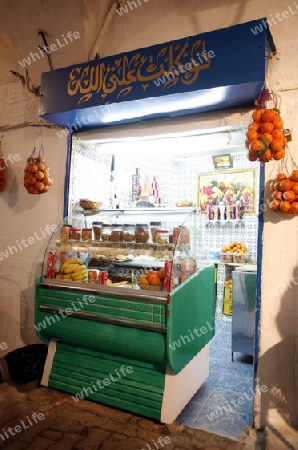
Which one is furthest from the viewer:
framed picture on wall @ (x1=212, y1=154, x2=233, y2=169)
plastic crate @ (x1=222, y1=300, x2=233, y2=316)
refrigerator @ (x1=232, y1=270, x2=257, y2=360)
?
framed picture on wall @ (x1=212, y1=154, x2=233, y2=169)

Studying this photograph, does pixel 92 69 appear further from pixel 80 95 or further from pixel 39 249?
pixel 39 249

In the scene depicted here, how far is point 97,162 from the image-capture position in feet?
15.5

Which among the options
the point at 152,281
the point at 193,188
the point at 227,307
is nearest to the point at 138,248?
the point at 152,281

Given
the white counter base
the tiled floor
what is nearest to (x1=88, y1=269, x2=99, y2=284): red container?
the white counter base

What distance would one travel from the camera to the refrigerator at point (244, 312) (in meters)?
4.48

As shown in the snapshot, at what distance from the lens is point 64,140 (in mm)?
4281

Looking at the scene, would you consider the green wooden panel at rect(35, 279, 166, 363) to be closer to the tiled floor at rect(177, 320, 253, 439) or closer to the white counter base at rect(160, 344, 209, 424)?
the white counter base at rect(160, 344, 209, 424)

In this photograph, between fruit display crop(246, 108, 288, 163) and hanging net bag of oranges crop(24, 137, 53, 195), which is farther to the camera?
hanging net bag of oranges crop(24, 137, 53, 195)

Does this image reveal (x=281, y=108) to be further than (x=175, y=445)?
Yes

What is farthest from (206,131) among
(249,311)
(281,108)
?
(249,311)

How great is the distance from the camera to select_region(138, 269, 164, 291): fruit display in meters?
3.13

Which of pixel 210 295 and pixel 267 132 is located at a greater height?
pixel 267 132

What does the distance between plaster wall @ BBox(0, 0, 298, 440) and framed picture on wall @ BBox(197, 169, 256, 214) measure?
3.79m

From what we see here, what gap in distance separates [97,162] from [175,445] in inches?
145
